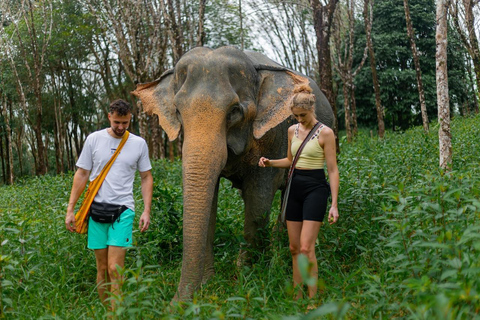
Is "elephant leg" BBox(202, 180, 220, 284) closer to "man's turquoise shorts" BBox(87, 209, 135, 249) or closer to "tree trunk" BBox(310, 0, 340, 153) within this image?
"man's turquoise shorts" BBox(87, 209, 135, 249)

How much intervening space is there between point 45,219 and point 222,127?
408 cm

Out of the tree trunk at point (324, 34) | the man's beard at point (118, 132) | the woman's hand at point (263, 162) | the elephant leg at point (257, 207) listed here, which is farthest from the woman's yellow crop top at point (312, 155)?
the tree trunk at point (324, 34)

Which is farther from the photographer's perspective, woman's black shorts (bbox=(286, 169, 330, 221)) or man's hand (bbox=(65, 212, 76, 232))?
man's hand (bbox=(65, 212, 76, 232))

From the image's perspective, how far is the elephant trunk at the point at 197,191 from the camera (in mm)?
4004

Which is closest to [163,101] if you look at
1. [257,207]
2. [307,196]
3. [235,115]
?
[235,115]

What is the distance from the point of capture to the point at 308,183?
417 centimetres

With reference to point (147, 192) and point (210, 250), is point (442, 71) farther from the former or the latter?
point (147, 192)

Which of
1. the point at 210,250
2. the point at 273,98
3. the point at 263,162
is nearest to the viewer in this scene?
the point at 263,162

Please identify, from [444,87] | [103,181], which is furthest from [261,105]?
[444,87]

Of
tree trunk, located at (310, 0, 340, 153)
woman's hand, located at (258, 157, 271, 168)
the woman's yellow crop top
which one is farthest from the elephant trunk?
tree trunk, located at (310, 0, 340, 153)

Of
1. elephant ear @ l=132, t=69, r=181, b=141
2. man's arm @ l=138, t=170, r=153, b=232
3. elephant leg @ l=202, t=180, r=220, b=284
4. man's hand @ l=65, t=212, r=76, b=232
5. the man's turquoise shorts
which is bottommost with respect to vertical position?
elephant leg @ l=202, t=180, r=220, b=284

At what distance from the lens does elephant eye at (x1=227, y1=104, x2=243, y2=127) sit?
4611 mm

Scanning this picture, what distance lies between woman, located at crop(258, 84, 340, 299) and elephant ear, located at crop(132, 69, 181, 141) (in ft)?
4.66

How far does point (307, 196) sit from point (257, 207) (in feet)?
4.10
